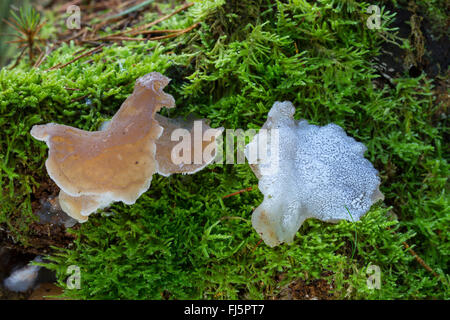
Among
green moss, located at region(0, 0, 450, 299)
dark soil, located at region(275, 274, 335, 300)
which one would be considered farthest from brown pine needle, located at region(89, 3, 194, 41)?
dark soil, located at region(275, 274, 335, 300)

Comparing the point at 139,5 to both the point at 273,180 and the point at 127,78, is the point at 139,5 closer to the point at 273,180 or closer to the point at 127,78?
the point at 127,78

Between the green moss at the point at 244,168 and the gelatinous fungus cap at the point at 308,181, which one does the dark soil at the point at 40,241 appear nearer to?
the green moss at the point at 244,168

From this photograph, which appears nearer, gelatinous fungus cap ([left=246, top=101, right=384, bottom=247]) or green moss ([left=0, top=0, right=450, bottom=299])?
gelatinous fungus cap ([left=246, top=101, right=384, bottom=247])

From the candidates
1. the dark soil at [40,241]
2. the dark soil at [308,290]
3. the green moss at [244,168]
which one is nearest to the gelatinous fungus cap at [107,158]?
the green moss at [244,168]

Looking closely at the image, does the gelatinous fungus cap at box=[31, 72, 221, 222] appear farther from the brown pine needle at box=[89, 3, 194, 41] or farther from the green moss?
the brown pine needle at box=[89, 3, 194, 41]

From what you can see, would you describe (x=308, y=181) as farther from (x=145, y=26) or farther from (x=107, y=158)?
(x=145, y=26)
